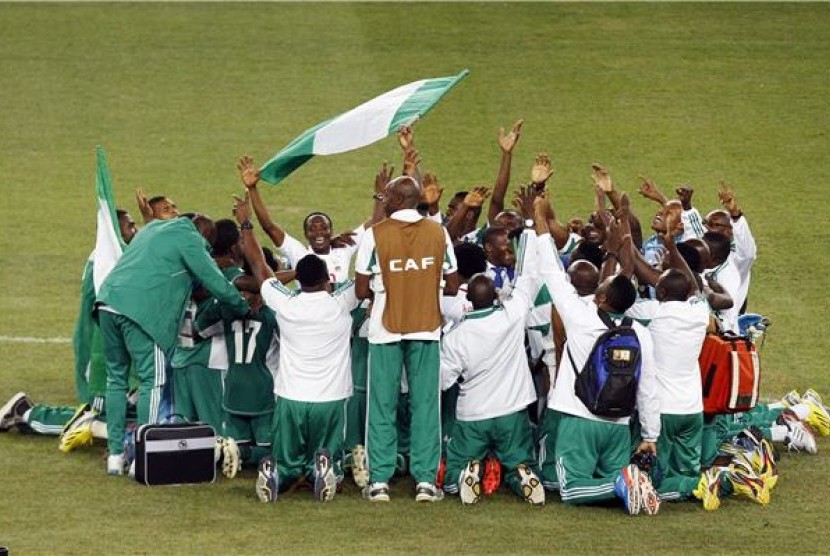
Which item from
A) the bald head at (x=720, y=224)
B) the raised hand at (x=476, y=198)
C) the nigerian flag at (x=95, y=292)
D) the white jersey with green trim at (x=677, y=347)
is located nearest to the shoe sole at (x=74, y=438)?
the nigerian flag at (x=95, y=292)

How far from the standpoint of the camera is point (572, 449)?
1234 centimetres

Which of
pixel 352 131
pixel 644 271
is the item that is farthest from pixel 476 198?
pixel 644 271

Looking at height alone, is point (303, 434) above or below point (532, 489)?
above

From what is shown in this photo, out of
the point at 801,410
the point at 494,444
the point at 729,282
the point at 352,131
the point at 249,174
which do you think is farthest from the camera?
the point at 801,410

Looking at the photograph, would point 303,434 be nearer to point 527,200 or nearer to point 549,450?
point 549,450

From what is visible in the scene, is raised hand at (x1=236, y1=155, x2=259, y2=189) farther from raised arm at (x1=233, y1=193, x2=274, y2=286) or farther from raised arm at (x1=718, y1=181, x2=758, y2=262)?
raised arm at (x1=718, y1=181, x2=758, y2=262)

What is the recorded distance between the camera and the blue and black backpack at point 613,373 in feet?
39.9

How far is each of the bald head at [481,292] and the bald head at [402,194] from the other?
621 mm

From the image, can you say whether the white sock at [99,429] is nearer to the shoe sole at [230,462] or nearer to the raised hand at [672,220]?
the shoe sole at [230,462]

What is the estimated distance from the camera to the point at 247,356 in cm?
1309

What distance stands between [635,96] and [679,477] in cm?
1301

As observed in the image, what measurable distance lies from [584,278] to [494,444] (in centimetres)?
121

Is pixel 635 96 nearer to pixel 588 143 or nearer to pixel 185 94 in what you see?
pixel 588 143

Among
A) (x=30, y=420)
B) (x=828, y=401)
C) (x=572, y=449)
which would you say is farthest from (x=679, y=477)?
(x=30, y=420)
